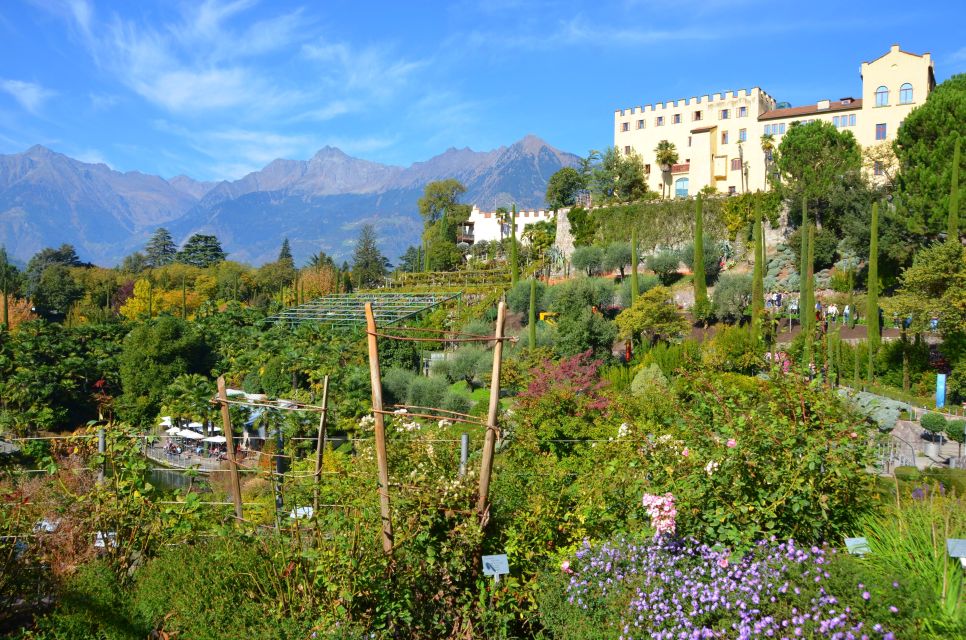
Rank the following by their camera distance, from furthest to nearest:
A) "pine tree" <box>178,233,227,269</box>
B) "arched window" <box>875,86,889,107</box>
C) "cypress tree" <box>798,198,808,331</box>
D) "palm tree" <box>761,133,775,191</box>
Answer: "pine tree" <box>178,233,227,269</box>
"palm tree" <box>761,133,775,191</box>
"arched window" <box>875,86,889,107</box>
"cypress tree" <box>798,198,808,331</box>

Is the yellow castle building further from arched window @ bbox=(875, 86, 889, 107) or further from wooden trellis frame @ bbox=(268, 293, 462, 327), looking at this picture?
wooden trellis frame @ bbox=(268, 293, 462, 327)

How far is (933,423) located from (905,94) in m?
23.8

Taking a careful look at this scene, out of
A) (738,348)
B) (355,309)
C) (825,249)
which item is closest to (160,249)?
(355,309)

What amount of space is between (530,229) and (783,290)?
1659 cm

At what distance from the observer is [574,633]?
334 centimetres

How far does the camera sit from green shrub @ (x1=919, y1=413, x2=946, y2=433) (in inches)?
513

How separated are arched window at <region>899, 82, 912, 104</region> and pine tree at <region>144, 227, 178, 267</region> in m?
63.3

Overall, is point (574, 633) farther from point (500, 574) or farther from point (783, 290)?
point (783, 290)

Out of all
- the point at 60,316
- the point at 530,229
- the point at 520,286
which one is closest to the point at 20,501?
the point at 520,286

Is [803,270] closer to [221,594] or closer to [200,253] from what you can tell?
[221,594]

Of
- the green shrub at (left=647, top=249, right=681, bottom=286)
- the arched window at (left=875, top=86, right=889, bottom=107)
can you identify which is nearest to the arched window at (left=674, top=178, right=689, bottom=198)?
the arched window at (left=875, top=86, right=889, bottom=107)

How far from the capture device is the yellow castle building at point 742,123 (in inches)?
1218

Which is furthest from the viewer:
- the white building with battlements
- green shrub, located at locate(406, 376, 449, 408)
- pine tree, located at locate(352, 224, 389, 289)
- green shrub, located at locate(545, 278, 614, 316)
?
pine tree, located at locate(352, 224, 389, 289)

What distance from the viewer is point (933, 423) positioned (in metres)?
13.1
